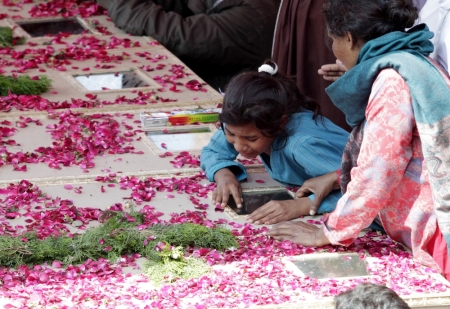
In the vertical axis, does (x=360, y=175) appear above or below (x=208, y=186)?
above

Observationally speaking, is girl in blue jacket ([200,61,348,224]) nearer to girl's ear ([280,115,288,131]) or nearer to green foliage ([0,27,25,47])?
girl's ear ([280,115,288,131])

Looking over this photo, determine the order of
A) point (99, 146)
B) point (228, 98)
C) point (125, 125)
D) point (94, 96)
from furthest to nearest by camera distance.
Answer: point (94, 96), point (125, 125), point (99, 146), point (228, 98)

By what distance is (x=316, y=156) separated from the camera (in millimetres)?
3451

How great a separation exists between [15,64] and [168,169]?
192 cm

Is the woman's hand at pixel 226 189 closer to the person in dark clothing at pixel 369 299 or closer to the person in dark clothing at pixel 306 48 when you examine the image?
the person in dark clothing at pixel 306 48

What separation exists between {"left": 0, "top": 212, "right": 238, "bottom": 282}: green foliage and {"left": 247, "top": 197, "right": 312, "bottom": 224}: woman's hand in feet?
0.75

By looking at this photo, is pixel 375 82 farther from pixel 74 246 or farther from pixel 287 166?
pixel 74 246

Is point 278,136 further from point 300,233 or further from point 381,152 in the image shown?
point 381,152

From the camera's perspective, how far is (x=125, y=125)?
4.44 metres

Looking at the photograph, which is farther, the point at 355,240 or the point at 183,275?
the point at 355,240

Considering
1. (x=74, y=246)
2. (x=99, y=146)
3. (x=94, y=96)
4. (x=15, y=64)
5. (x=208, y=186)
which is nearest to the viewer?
(x=74, y=246)

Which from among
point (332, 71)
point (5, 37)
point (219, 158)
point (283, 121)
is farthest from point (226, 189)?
point (5, 37)

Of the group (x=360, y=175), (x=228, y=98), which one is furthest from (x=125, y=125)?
(x=360, y=175)

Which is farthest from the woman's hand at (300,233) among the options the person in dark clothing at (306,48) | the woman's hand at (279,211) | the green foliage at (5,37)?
the green foliage at (5,37)
